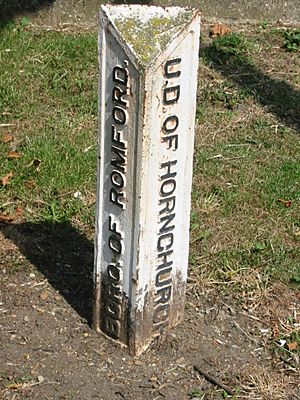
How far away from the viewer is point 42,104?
698cm

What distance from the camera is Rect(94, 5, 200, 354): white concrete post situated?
12.6 feet

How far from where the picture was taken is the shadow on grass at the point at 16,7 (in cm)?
816

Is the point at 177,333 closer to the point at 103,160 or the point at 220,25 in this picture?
the point at 103,160

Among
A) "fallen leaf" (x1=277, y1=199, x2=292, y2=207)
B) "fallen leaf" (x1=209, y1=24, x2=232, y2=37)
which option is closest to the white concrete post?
"fallen leaf" (x1=277, y1=199, x2=292, y2=207)

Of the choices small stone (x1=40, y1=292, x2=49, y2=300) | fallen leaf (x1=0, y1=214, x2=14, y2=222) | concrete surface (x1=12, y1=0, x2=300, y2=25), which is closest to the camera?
small stone (x1=40, y1=292, x2=49, y2=300)

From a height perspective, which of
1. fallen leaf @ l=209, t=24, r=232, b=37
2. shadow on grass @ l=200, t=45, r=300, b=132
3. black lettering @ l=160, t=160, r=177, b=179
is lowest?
shadow on grass @ l=200, t=45, r=300, b=132

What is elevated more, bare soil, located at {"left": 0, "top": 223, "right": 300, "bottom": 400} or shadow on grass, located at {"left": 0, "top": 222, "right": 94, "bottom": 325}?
shadow on grass, located at {"left": 0, "top": 222, "right": 94, "bottom": 325}

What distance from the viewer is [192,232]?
5.45 metres

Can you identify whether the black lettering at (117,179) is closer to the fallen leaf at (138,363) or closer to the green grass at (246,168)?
the fallen leaf at (138,363)

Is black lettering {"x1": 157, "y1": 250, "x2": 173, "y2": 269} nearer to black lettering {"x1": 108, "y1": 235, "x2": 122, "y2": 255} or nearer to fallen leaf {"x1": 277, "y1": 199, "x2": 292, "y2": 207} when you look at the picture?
black lettering {"x1": 108, "y1": 235, "x2": 122, "y2": 255}

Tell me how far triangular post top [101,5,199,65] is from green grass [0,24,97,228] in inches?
73.8

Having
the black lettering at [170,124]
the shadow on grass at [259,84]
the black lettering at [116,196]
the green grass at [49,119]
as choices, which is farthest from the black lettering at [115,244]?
the shadow on grass at [259,84]

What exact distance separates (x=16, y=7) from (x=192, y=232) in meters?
3.59

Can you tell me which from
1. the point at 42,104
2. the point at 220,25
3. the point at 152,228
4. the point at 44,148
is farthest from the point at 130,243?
the point at 220,25
